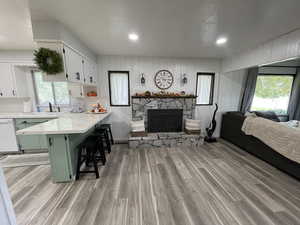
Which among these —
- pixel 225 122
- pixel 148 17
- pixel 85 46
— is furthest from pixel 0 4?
pixel 225 122

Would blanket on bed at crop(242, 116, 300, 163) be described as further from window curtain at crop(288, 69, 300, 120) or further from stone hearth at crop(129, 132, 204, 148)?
window curtain at crop(288, 69, 300, 120)

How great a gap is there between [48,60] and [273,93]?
6.26 metres

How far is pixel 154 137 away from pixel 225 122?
241 centimetres

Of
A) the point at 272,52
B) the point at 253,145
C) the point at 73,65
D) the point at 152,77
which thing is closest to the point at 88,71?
the point at 73,65

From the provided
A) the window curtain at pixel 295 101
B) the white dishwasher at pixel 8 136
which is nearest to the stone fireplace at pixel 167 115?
the white dishwasher at pixel 8 136

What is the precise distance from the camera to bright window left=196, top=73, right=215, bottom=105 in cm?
406

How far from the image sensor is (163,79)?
386cm

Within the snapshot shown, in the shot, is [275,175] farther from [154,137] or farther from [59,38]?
[59,38]

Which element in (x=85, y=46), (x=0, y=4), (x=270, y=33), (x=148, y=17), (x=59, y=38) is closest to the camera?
(x=0, y=4)

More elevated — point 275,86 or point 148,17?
point 148,17

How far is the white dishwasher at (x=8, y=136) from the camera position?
9.49ft

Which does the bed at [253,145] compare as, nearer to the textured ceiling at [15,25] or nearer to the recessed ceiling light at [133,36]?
the recessed ceiling light at [133,36]

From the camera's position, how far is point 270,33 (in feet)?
7.13

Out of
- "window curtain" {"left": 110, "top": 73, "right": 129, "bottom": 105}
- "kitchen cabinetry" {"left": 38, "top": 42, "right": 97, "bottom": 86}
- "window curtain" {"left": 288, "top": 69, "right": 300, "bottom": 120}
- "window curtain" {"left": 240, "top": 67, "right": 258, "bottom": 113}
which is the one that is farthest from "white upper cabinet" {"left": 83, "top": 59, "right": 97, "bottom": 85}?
"window curtain" {"left": 288, "top": 69, "right": 300, "bottom": 120}
